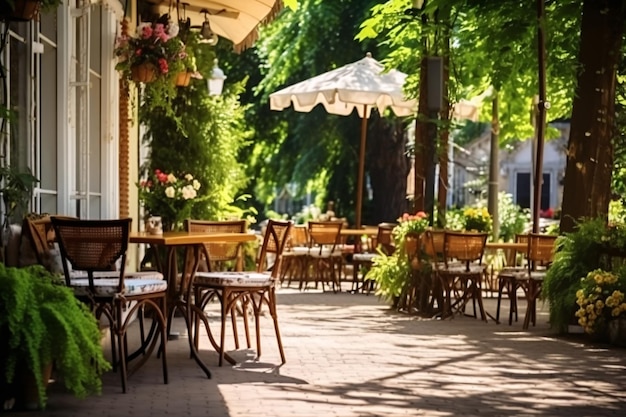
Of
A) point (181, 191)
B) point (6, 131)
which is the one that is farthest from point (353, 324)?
point (6, 131)

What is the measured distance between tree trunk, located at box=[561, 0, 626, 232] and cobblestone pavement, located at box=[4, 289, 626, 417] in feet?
4.94

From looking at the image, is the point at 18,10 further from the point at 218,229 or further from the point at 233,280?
the point at 218,229

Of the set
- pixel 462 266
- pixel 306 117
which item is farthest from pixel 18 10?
pixel 306 117

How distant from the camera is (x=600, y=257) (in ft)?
35.2

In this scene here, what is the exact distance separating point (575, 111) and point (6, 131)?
6.17 m

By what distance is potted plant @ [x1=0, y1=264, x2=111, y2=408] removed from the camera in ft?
19.4

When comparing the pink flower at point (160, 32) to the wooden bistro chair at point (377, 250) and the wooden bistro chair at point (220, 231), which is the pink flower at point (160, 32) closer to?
the wooden bistro chair at point (220, 231)

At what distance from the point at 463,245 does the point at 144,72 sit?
3.79m

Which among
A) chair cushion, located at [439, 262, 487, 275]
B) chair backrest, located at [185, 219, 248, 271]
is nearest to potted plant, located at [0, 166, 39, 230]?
chair backrest, located at [185, 219, 248, 271]

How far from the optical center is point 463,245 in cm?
1193

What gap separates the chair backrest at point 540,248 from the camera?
11.5 m

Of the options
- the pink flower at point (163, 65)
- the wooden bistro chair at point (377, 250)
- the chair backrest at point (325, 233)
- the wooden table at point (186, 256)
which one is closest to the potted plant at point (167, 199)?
the pink flower at point (163, 65)

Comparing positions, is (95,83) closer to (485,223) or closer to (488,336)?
(488,336)

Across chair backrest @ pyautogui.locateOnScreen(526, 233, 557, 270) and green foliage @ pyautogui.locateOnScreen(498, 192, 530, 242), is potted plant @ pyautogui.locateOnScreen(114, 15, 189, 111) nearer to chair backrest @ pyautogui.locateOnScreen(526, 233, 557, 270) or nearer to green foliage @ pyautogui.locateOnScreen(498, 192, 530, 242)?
chair backrest @ pyautogui.locateOnScreen(526, 233, 557, 270)
